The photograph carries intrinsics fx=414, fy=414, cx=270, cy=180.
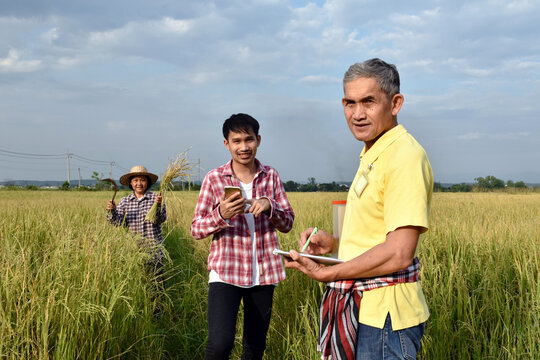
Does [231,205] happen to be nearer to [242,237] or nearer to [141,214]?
[242,237]

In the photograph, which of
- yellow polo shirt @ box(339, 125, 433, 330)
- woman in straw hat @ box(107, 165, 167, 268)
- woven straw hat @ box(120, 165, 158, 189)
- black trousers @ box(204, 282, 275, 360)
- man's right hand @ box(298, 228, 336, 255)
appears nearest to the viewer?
yellow polo shirt @ box(339, 125, 433, 330)

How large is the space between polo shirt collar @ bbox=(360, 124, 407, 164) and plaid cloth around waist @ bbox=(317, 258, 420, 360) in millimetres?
389

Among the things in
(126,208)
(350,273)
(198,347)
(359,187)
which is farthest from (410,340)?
(126,208)

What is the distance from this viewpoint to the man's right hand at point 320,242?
1.73 meters

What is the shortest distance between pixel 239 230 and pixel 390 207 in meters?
1.48

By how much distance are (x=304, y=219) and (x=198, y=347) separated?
435 centimetres

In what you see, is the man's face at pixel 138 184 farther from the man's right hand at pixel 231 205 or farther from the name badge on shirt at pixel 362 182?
the name badge on shirt at pixel 362 182

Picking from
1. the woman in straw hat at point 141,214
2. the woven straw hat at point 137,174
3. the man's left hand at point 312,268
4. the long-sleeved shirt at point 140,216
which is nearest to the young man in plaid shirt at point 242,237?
the man's left hand at point 312,268

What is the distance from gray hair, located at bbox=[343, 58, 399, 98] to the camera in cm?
140

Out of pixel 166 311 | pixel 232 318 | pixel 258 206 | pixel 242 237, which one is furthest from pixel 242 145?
pixel 166 311

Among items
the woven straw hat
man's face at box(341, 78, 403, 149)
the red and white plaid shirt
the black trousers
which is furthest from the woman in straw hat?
man's face at box(341, 78, 403, 149)

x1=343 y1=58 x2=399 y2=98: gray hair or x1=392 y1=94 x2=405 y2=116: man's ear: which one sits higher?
x1=343 y1=58 x2=399 y2=98: gray hair

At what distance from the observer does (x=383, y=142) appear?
1.40 metres

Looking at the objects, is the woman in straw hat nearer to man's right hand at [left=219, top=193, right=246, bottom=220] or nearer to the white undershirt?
the white undershirt
